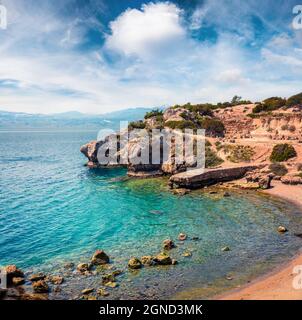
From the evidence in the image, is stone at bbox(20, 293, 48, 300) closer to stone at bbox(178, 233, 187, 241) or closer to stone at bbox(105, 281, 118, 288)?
stone at bbox(105, 281, 118, 288)

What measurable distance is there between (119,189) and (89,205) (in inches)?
430

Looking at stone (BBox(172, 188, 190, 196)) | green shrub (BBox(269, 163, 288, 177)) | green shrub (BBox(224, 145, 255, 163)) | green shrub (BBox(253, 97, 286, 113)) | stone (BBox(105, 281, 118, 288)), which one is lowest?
stone (BBox(105, 281, 118, 288))

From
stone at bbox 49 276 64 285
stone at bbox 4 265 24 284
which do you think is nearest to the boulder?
stone at bbox 49 276 64 285

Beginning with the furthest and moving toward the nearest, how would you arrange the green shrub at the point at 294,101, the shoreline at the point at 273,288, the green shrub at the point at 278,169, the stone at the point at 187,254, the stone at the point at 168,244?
1. the green shrub at the point at 294,101
2. the green shrub at the point at 278,169
3. the stone at the point at 168,244
4. the stone at the point at 187,254
5. the shoreline at the point at 273,288

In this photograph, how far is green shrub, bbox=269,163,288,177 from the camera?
202ft

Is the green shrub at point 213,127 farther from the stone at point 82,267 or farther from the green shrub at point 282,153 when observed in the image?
the stone at point 82,267

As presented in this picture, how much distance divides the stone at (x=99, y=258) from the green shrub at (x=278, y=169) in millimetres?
42003

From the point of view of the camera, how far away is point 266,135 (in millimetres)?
87875

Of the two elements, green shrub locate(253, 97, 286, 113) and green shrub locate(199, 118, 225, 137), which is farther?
green shrub locate(253, 97, 286, 113)

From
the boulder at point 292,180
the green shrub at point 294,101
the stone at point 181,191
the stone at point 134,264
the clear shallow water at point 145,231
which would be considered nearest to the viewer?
the clear shallow water at point 145,231

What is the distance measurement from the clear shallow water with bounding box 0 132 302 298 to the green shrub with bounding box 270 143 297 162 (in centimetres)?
1816

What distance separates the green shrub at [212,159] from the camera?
2753 inches

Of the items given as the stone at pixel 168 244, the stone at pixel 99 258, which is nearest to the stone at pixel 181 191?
the stone at pixel 168 244
